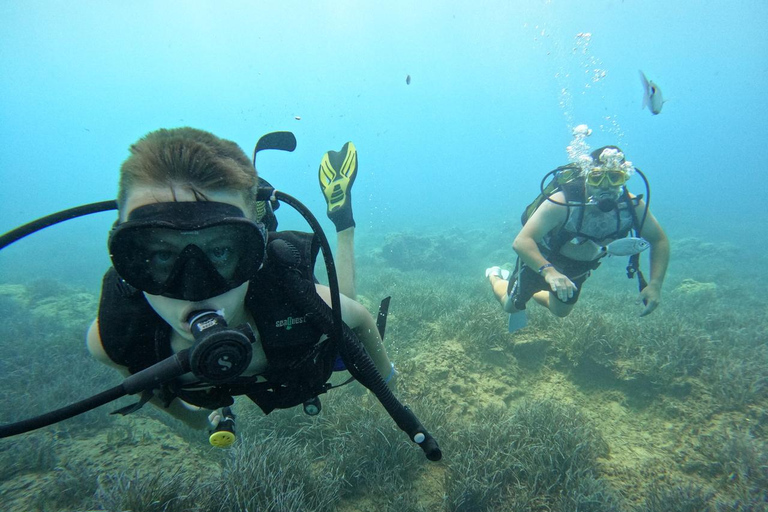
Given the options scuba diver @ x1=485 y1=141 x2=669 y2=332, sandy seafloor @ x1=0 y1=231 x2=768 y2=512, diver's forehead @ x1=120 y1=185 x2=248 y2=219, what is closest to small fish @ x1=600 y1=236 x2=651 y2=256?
scuba diver @ x1=485 y1=141 x2=669 y2=332

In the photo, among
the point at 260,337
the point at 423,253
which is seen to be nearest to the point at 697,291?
the point at 423,253

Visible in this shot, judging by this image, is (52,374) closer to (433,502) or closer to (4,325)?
(4,325)

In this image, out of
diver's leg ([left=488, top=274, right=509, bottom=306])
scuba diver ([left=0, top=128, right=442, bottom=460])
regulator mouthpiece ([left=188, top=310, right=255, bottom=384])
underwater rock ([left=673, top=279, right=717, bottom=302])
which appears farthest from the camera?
underwater rock ([left=673, top=279, right=717, bottom=302])

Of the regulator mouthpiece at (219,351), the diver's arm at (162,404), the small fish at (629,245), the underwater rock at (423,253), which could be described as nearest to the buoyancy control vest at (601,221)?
the small fish at (629,245)

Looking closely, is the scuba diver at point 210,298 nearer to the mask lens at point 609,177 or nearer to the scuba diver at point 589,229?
the scuba diver at point 589,229

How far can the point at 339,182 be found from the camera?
412 cm

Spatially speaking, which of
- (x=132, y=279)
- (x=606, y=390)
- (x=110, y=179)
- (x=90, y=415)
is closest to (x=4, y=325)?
(x=90, y=415)

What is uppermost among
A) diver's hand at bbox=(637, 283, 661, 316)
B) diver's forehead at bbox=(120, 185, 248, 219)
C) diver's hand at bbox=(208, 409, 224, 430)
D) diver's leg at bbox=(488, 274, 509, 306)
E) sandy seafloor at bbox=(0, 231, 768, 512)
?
diver's forehead at bbox=(120, 185, 248, 219)

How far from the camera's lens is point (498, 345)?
6.20 metres

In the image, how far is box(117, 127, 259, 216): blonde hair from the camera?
57.8 inches

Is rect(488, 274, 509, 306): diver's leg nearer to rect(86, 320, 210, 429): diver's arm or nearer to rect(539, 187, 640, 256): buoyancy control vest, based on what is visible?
rect(539, 187, 640, 256): buoyancy control vest

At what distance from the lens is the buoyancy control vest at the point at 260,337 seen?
6.19ft

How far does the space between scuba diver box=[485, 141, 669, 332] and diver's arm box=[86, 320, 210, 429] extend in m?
4.20

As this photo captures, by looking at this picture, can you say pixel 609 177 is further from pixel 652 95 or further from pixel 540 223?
pixel 652 95
